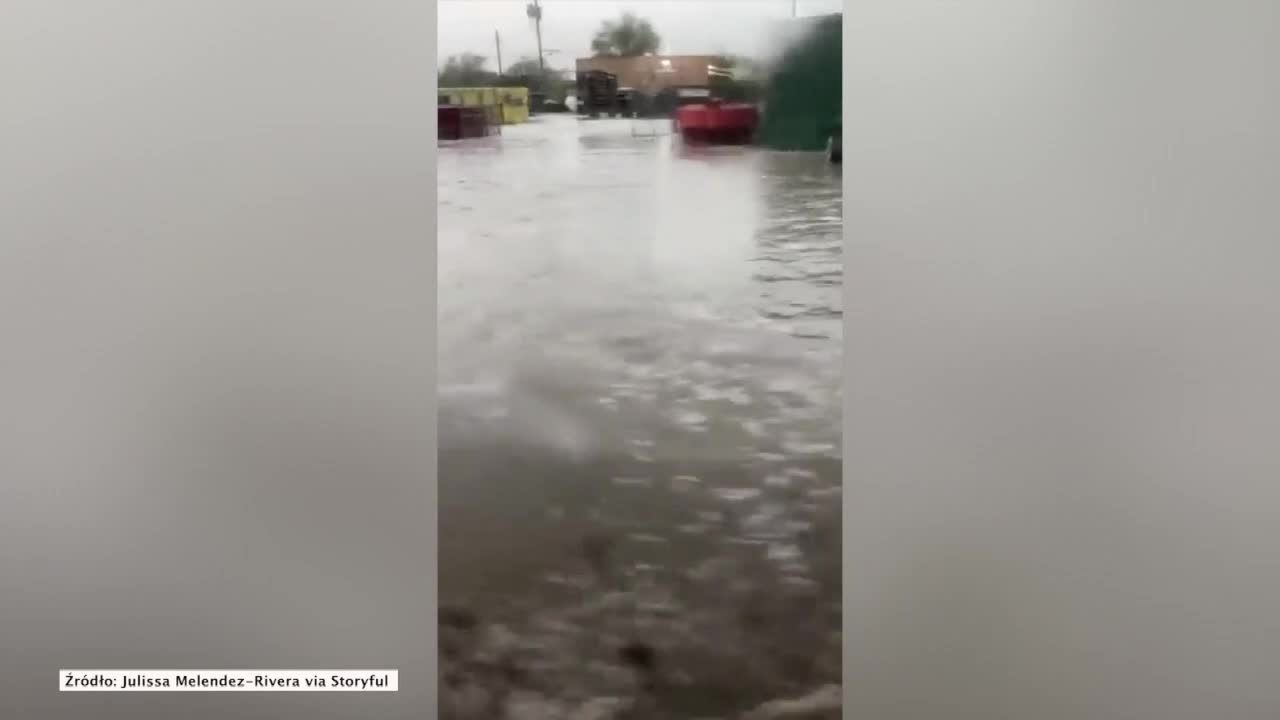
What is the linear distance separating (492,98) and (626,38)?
22cm

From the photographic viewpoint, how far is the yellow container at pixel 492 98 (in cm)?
132

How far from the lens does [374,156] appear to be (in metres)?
1.33

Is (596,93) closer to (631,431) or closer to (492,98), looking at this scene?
(492,98)

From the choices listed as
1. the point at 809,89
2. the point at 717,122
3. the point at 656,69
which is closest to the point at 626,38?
the point at 656,69

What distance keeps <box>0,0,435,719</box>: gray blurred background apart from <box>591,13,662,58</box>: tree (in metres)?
0.26

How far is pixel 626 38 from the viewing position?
4.40 ft

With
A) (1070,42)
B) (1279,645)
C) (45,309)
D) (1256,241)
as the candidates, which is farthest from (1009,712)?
(45,309)

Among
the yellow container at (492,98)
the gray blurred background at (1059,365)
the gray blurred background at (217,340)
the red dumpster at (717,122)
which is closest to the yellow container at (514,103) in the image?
the yellow container at (492,98)

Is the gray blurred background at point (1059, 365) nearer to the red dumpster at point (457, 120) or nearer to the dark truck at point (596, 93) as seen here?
the dark truck at point (596, 93)

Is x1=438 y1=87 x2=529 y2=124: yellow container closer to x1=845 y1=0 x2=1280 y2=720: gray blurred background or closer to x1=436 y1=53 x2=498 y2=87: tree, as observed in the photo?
x1=436 y1=53 x2=498 y2=87: tree

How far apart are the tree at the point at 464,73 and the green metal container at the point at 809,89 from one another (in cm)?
43

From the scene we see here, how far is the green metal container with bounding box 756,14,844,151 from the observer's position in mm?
1325

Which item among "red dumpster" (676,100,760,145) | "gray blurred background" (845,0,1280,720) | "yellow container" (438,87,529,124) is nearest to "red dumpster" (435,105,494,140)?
"yellow container" (438,87,529,124)
